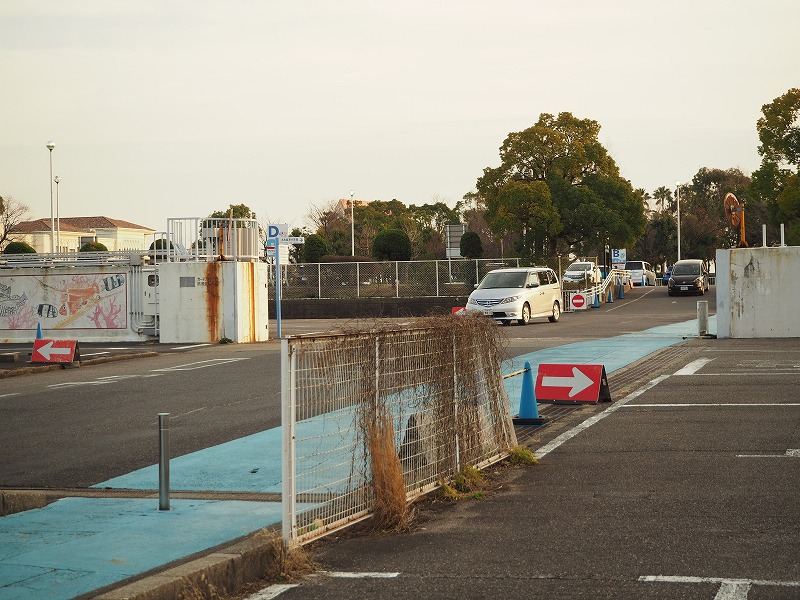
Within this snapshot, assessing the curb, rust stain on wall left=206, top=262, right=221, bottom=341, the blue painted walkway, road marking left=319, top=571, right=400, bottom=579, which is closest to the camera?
the blue painted walkway

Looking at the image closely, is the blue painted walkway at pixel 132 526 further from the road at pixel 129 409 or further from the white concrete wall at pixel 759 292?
the white concrete wall at pixel 759 292

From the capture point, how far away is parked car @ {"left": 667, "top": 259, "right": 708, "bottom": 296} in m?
51.5

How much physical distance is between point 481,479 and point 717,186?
3857 inches

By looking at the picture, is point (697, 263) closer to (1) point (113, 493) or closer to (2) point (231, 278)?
(2) point (231, 278)

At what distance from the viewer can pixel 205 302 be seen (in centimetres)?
2981

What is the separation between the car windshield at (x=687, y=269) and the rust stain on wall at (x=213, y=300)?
2969 cm

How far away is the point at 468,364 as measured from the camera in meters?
9.13

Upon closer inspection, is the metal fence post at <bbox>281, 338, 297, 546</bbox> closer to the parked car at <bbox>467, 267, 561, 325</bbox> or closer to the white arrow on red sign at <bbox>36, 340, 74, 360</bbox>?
the white arrow on red sign at <bbox>36, 340, 74, 360</bbox>

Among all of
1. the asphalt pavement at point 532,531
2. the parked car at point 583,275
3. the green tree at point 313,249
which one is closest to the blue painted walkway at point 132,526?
the asphalt pavement at point 532,531

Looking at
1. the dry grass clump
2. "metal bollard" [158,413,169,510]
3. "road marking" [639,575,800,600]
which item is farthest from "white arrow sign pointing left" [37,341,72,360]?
"road marking" [639,575,800,600]

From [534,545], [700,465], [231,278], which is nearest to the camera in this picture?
[534,545]

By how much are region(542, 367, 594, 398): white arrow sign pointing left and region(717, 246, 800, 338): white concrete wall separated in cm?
1278

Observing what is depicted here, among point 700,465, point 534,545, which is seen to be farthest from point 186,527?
point 700,465

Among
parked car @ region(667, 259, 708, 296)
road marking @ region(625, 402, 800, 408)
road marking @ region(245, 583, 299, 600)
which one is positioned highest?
parked car @ region(667, 259, 708, 296)
